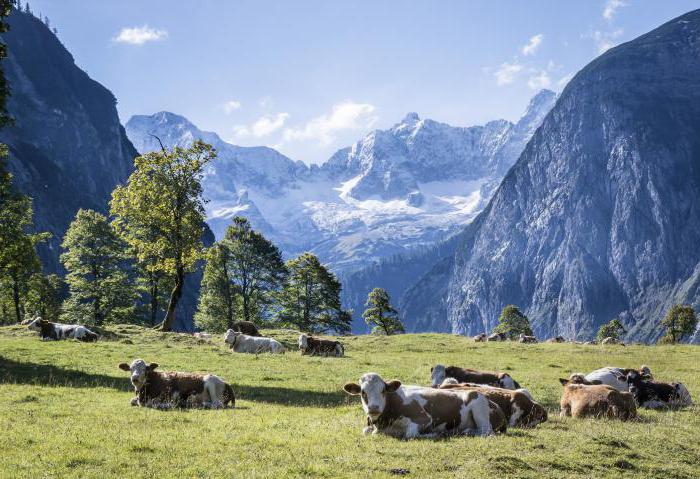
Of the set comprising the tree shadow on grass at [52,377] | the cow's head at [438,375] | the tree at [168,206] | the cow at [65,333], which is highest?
the tree at [168,206]

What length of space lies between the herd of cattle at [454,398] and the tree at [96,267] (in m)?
46.2

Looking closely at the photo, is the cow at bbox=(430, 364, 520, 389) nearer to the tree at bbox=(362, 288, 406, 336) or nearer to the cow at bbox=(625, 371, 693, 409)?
the cow at bbox=(625, 371, 693, 409)

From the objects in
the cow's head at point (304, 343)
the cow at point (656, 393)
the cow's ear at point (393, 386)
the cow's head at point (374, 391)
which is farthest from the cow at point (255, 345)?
the cow's ear at point (393, 386)

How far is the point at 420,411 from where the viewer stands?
14.4 meters

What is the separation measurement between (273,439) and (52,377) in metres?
14.0

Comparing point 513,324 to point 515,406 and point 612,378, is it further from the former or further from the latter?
point 515,406

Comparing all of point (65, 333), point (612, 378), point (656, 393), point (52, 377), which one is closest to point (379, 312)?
point (65, 333)

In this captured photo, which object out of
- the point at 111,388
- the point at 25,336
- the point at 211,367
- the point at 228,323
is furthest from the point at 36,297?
the point at 111,388

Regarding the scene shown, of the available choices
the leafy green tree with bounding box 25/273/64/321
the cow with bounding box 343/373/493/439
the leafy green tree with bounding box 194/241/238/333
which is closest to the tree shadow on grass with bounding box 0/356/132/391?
the cow with bounding box 343/373/493/439

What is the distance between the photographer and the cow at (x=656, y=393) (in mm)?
21000

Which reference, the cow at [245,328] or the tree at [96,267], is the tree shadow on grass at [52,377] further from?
the tree at [96,267]

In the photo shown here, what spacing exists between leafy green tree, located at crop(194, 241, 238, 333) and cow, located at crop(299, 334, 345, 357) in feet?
120

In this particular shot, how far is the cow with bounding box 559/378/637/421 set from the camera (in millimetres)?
17547

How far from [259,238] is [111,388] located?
5847 cm
